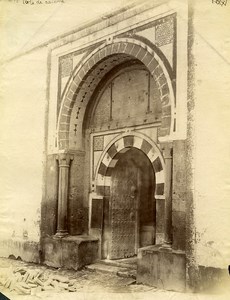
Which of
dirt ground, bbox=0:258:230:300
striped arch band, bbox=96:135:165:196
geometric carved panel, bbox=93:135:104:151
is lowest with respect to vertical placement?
dirt ground, bbox=0:258:230:300

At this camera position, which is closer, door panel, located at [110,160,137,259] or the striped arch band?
the striped arch band

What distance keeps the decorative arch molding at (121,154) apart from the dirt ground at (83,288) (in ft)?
3.58

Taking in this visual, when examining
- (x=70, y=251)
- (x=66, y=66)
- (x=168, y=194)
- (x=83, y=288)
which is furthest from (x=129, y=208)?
(x=66, y=66)

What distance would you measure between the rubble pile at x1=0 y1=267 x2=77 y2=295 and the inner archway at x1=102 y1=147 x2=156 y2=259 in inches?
37.8

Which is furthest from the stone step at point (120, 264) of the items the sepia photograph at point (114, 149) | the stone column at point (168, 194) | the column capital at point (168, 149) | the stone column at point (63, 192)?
the column capital at point (168, 149)

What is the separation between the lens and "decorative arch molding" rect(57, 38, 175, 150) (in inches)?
174

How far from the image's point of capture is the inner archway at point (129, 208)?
559cm

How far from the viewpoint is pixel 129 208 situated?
227 inches

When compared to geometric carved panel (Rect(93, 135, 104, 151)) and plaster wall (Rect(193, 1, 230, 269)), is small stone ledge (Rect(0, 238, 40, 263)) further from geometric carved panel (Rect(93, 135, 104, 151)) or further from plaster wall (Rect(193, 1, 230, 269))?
plaster wall (Rect(193, 1, 230, 269))

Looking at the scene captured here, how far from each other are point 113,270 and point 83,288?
0.74 m

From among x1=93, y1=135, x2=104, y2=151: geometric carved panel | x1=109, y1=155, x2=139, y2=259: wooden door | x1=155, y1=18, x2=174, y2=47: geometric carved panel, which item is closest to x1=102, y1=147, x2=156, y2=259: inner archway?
x1=109, y1=155, x2=139, y2=259: wooden door

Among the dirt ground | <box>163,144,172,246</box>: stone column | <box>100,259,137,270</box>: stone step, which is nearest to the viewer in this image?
the dirt ground

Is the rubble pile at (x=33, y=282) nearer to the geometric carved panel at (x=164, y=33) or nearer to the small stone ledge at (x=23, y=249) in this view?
the small stone ledge at (x=23, y=249)

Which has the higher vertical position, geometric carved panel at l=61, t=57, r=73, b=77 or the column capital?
geometric carved panel at l=61, t=57, r=73, b=77
